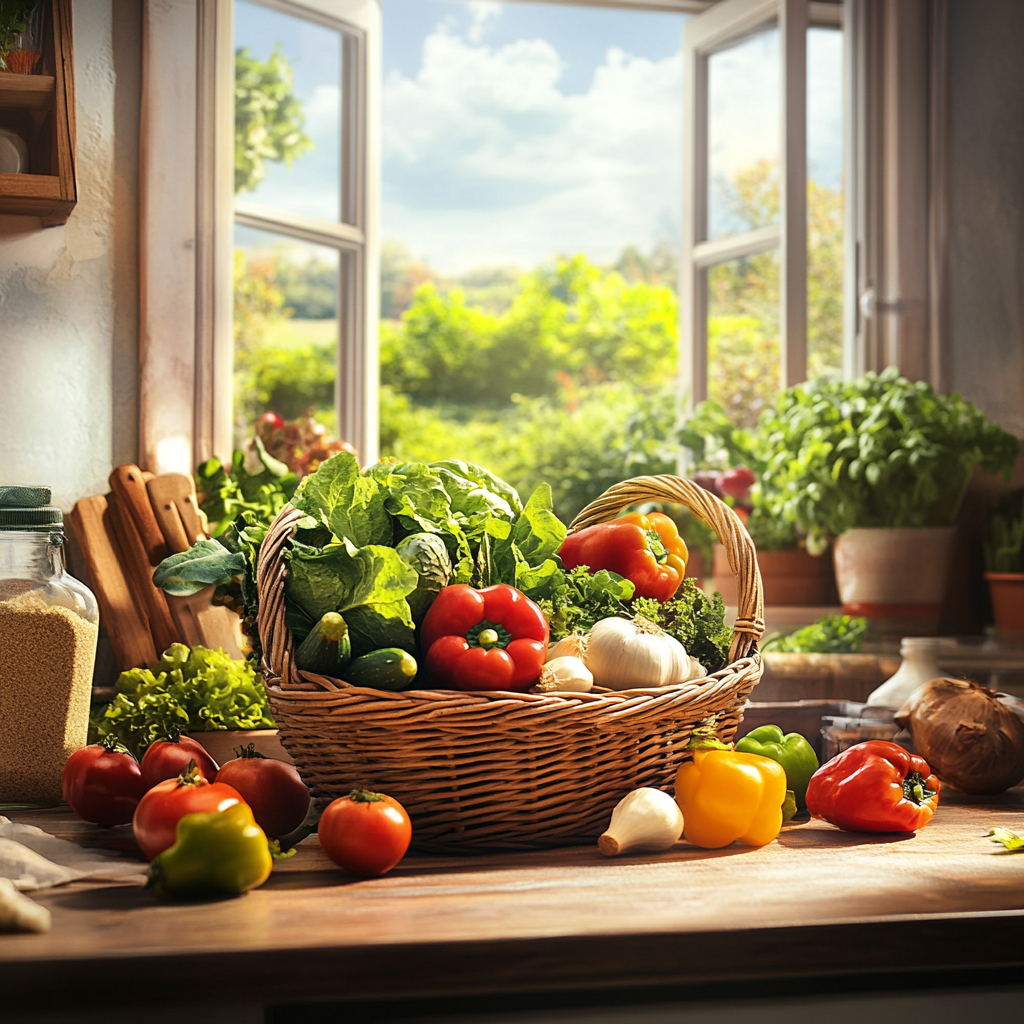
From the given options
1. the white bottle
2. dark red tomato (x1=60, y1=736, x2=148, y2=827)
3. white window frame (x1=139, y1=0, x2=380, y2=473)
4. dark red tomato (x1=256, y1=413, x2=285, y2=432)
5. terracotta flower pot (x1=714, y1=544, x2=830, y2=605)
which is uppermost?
white window frame (x1=139, y1=0, x2=380, y2=473)

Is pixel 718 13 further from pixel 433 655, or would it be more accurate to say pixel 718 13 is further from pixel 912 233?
pixel 433 655

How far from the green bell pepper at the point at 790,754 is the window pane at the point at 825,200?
1523 millimetres

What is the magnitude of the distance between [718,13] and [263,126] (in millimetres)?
1216

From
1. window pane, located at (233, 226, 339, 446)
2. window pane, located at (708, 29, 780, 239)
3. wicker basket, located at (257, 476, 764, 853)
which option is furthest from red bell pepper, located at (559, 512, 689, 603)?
window pane, located at (233, 226, 339, 446)

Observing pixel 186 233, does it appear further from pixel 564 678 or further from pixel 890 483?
pixel 890 483

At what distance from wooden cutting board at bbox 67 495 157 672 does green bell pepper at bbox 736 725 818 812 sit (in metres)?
0.97

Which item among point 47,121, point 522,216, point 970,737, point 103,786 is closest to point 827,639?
point 970,737

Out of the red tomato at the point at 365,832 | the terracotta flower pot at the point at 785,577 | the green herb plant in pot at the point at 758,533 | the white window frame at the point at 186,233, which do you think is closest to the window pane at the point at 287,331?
the green herb plant in pot at the point at 758,533

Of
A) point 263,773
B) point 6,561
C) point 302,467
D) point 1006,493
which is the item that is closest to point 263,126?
point 302,467

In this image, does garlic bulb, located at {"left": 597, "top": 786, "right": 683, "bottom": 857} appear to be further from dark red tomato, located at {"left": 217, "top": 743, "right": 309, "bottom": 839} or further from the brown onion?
the brown onion

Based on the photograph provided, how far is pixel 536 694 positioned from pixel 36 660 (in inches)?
27.1

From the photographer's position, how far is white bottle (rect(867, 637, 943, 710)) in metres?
1.55

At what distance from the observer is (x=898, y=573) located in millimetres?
2166

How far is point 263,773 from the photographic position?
109 centimetres
